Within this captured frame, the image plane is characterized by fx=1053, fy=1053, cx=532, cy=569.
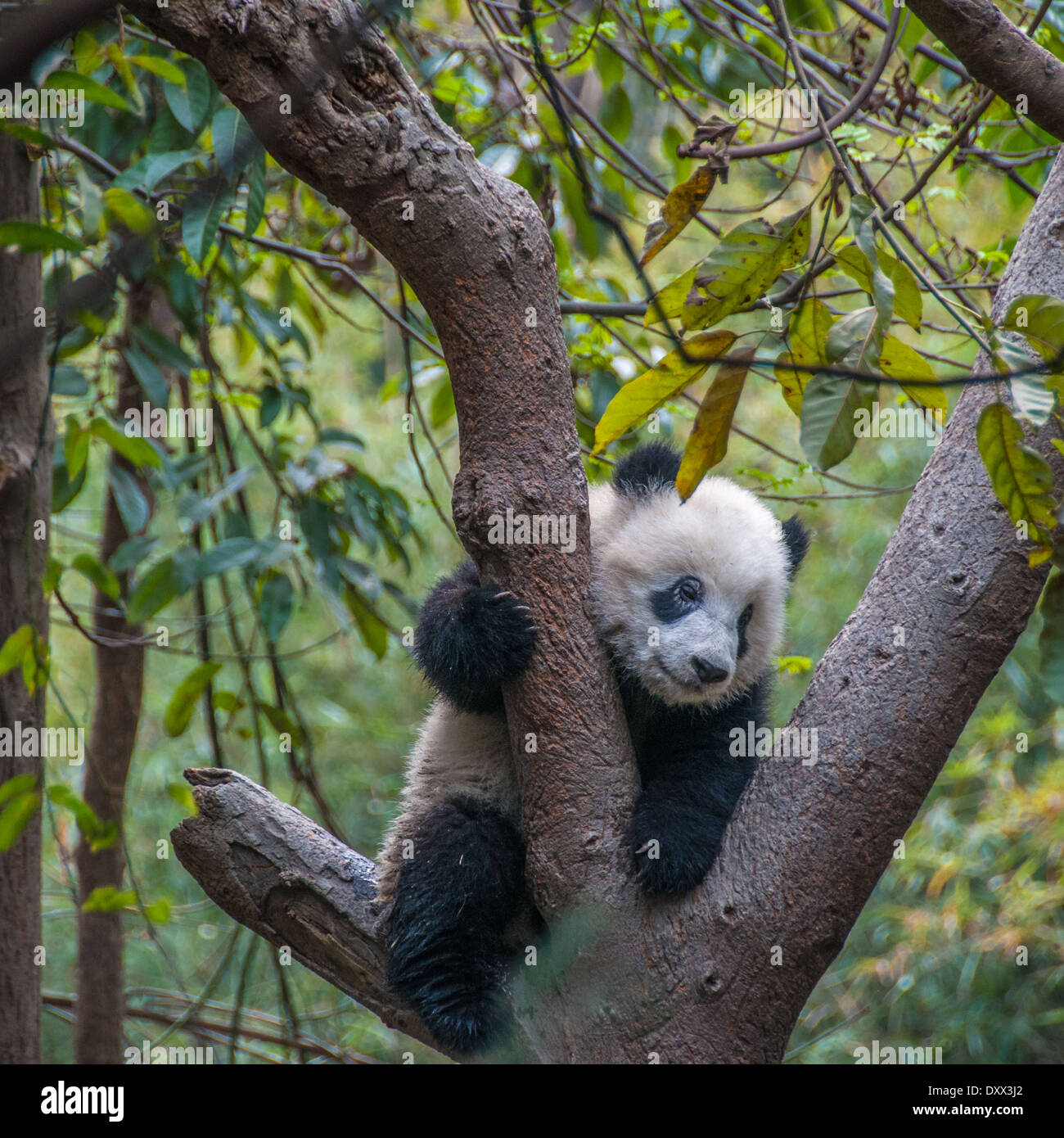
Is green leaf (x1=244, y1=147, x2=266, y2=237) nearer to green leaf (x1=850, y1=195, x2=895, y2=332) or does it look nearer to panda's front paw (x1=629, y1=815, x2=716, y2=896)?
green leaf (x1=850, y1=195, x2=895, y2=332)

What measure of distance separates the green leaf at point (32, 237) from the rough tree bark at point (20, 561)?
0.62 meters

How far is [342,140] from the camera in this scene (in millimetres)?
1756

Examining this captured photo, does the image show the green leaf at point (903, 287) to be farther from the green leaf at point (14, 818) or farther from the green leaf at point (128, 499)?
the green leaf at point (128, 499)

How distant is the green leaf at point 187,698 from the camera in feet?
9.50

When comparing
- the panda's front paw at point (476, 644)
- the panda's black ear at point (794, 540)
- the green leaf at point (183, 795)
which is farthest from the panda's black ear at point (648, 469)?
the green leaf at point (183, 795)

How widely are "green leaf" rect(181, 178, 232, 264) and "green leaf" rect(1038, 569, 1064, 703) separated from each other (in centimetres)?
180

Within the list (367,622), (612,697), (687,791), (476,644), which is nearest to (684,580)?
(687,791)

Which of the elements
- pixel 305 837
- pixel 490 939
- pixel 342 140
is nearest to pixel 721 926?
pixel 490 939

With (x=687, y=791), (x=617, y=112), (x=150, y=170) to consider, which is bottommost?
(x=687, y=791)

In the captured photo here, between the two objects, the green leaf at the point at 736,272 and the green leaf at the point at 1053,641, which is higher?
the green leaf at the point at 736,272

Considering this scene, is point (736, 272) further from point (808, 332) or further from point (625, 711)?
point (625, 711)

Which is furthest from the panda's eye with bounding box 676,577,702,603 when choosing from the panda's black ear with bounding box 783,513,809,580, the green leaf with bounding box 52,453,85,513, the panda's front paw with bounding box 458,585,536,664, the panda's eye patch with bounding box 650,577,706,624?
the green leaf with bounding box 52,453,85,513

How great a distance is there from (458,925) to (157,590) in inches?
56.3

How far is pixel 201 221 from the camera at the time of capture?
100 inches
